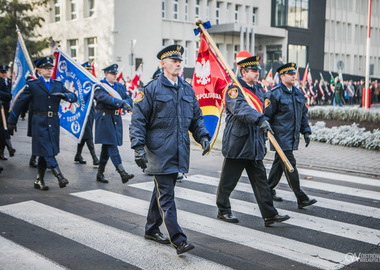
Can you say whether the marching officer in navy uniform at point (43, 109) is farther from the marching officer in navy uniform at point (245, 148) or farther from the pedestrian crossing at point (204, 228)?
the marching officer in navy uniform at point (245, 148)

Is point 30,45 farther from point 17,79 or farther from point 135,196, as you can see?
point 135,196

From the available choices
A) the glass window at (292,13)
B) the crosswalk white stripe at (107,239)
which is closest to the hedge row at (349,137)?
the crosswalk white stripe at (107,239)

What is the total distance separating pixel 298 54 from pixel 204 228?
157 ft

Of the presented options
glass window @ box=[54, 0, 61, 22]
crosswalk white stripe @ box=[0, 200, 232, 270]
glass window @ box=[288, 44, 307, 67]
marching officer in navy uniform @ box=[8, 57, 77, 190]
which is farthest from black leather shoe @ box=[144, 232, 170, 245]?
glass window @ box=[288, 44, 307, 67]

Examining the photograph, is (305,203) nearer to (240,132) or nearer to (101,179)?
(240,132)

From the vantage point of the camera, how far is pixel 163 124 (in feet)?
16.1

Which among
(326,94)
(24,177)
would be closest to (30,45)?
(326,94)

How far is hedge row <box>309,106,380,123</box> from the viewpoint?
56.0 feet

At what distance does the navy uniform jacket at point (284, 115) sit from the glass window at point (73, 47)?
118 feet

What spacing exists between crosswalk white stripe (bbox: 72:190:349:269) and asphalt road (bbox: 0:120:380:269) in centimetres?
1

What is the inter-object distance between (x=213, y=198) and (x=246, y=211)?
0.87 metres

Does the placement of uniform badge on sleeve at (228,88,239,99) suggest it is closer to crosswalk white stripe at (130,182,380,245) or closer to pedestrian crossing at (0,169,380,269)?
pedestrian crossing at (0,169,380,269)

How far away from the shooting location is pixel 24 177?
880 cm

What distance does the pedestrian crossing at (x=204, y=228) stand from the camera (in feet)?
15.6
